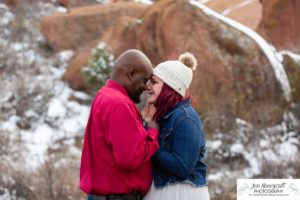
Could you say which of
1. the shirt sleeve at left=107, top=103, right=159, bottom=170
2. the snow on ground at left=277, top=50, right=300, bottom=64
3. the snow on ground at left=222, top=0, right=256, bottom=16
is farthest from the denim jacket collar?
the snow on ground at left=222, top=0, right=256, bottom=16

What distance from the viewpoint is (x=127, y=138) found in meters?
2.84

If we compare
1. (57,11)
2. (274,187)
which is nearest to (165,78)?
(274,187)

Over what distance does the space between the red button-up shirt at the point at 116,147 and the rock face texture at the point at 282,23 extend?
9247 millimetres

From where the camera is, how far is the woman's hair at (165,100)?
10.2ft

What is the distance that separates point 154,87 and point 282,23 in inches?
368

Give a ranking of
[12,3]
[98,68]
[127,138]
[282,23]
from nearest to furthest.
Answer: [127,138], [282,23], [98,68], [12,3]

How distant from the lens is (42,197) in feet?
24.5

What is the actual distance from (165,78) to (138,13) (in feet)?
39.5

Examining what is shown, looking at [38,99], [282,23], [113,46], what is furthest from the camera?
[113,46]

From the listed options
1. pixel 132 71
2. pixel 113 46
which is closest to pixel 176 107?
pixel 132 71

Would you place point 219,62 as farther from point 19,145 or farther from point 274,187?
point 274,187

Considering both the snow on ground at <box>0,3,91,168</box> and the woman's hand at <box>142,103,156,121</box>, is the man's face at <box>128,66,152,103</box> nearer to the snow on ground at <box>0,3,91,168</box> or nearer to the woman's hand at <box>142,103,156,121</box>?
the woman's hand at <box>142,103,156,121</box>

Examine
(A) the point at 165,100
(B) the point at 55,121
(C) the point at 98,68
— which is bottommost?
(B) the point at 55,121

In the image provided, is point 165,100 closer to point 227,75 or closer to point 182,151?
point 182,151
